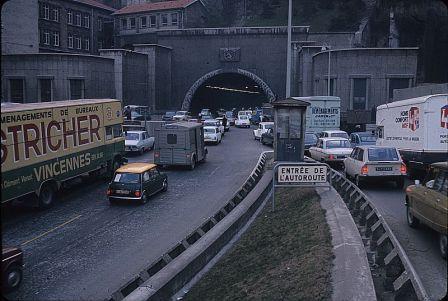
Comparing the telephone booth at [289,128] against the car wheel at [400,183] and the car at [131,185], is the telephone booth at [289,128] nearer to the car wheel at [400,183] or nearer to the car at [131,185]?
the car wheel at [400,183]

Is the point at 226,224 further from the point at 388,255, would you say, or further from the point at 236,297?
the point at 388,255

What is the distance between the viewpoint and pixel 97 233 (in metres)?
17.0

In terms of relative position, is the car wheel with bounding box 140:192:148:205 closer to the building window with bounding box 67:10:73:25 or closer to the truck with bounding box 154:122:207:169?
the truck with bounding box 154:122:207:169

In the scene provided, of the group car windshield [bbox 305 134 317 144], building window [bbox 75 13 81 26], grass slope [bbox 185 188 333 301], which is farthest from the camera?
building window [bbox 75 13 81 26]

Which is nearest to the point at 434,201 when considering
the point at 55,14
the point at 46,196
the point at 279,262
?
the point at 279,262

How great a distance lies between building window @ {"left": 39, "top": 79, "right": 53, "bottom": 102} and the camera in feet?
184

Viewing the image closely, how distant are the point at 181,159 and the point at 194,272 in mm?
18126

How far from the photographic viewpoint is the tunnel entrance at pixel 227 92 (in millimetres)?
69750

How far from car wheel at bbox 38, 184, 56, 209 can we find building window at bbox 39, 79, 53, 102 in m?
38.3

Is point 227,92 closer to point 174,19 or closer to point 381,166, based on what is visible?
point 174,19

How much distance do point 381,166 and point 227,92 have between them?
279ft

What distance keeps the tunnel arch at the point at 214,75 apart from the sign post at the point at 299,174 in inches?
1976

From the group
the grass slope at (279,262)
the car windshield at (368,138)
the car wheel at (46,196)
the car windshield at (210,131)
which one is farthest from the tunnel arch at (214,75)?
the grass slope at (279,262)

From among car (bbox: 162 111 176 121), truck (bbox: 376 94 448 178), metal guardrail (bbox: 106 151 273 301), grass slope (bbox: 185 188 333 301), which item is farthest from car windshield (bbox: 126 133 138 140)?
grass slope (bbox: 185 188 333 301)
